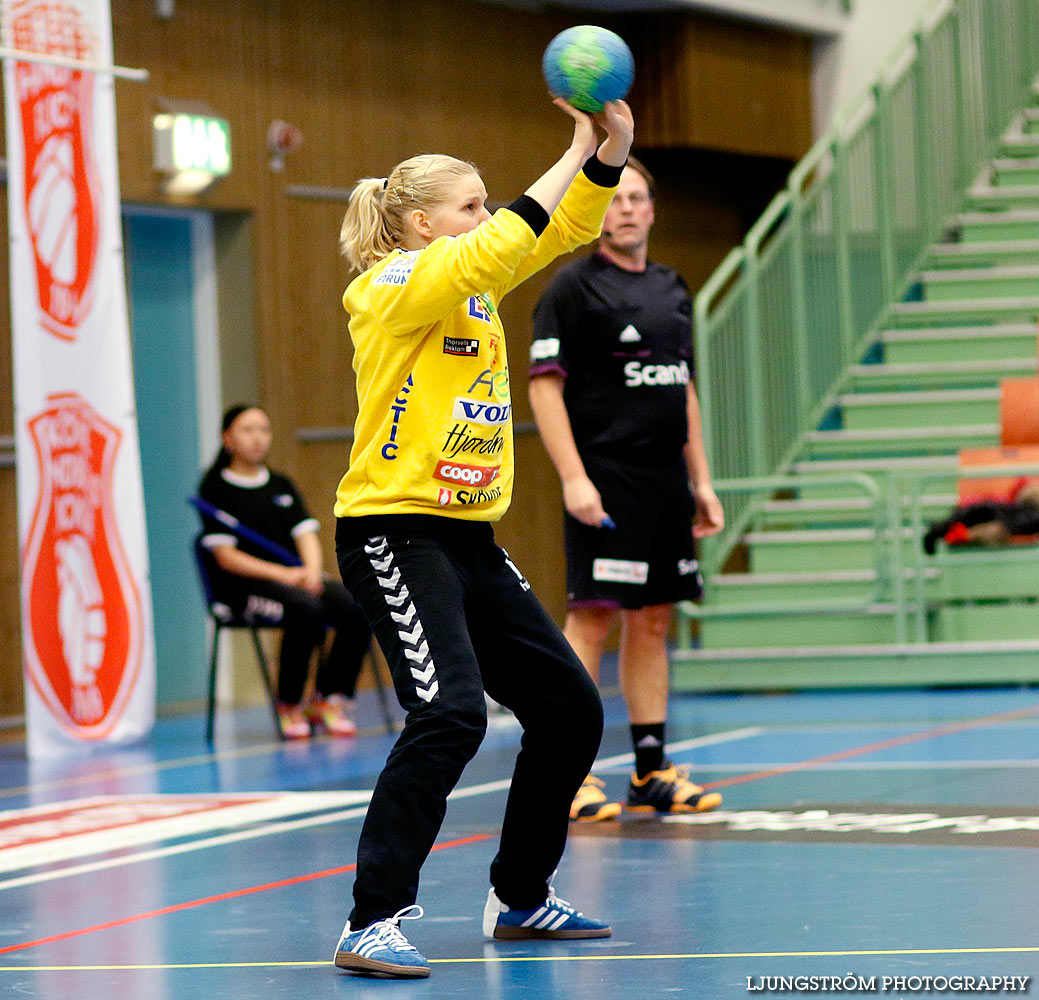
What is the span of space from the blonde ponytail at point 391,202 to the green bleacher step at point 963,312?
30.4 feet

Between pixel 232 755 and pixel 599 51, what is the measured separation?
5096mm

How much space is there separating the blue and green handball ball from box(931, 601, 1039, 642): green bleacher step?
6.60 m

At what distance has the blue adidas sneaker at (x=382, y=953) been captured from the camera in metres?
3.55

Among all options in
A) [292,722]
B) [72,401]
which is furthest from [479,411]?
[292,722]

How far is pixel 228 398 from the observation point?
11336 millimetres

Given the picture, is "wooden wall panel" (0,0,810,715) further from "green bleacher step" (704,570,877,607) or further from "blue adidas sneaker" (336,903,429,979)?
"blue adidas sneaker" (336,903,429,979)

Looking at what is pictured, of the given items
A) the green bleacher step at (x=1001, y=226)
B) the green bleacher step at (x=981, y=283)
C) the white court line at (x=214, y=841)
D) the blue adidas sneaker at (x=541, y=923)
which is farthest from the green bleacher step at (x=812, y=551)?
the blue adidas sneaker at (x=541, y=923)

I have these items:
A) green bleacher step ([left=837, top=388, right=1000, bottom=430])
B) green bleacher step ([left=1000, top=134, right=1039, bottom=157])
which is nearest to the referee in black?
green bleacher step ([left=837, top=388, right=1000, bottom=430])

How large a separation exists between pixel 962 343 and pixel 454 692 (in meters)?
9.58

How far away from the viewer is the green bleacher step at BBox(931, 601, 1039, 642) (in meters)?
9.88

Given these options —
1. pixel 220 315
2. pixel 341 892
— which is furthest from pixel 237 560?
pixel 341 892

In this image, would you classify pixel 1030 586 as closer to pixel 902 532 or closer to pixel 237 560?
pixel 902 532

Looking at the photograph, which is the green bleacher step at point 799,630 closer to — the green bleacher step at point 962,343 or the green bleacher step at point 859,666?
the green bleacher step at point 859,666

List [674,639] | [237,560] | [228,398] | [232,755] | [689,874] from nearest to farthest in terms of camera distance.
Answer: [689,874]
[232,755]
[237,560]
[228,398]
[674,639]
